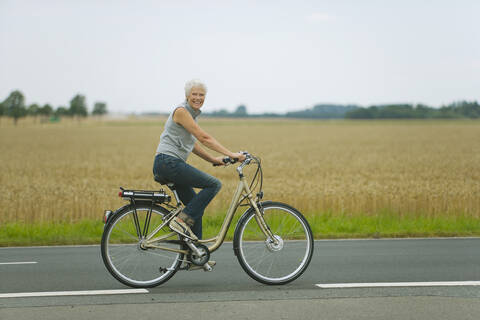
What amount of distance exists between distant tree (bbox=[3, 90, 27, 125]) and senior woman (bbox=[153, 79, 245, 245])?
560 feet

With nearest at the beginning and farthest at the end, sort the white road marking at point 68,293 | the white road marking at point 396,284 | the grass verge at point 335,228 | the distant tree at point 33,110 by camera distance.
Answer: the white road marking at point 68,293 → the white road marking at point 396,284 → the grass verge at point 335,228 → the distant tree at point 33,110

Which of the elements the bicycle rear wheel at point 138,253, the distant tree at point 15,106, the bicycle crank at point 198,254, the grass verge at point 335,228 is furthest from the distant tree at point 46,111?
the bicycle crank at point 198,254

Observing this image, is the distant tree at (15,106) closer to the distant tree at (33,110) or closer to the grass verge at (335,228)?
the distant tree at (33,110)

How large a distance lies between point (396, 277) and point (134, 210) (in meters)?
2.92

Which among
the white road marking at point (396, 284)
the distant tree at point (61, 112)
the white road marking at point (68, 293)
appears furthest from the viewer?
the distant tree at point (61, 112)

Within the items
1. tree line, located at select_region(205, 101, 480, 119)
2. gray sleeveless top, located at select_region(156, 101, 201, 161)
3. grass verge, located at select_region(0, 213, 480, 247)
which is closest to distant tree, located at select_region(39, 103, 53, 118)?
tree line, located at select_region(205, 101, 480, 119)

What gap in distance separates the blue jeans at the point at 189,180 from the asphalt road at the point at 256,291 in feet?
2.60

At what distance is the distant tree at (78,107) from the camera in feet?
605

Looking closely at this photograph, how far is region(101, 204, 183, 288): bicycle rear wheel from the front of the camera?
582cm

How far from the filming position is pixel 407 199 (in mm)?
13000

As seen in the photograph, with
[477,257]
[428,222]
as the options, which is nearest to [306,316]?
[477,257]

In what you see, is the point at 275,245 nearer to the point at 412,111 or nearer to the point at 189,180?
the point at 189,180

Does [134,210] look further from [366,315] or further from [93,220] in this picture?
[93,220]

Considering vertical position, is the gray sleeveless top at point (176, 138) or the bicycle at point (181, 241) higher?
the gray sleeveless top at point (176, 138)
